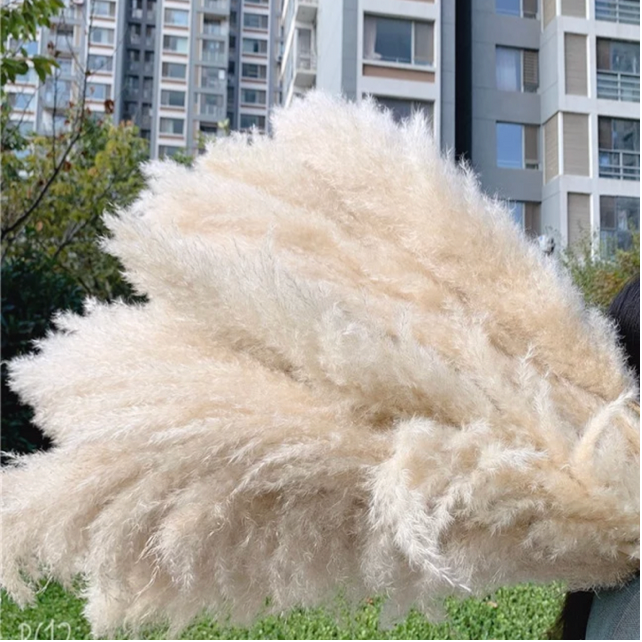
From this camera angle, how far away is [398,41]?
4188 millimetres

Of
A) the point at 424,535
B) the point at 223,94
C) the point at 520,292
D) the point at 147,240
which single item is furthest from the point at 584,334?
the point at 223,94

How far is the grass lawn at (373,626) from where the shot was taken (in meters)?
2.11

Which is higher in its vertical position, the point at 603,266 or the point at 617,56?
the point at 617,56

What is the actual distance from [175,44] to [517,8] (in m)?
1.81

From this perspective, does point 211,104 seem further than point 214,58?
Yes

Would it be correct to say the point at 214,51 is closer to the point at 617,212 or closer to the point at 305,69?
the point at 305,69

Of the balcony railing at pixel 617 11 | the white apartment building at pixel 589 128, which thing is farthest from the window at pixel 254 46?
the white apartment building at pixel 589 128

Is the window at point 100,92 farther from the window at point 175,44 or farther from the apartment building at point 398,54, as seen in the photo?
the apartment building at point 398,54

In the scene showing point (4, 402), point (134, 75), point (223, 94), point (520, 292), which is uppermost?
point (134, 75)

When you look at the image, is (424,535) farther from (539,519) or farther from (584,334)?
(584,334)

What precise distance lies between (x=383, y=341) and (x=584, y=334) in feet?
0.48

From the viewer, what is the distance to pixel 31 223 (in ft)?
14.0

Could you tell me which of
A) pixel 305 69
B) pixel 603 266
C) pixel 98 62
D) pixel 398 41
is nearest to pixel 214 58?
pixel 305 69

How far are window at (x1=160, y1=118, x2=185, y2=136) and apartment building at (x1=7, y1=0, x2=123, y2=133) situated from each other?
341 mm
